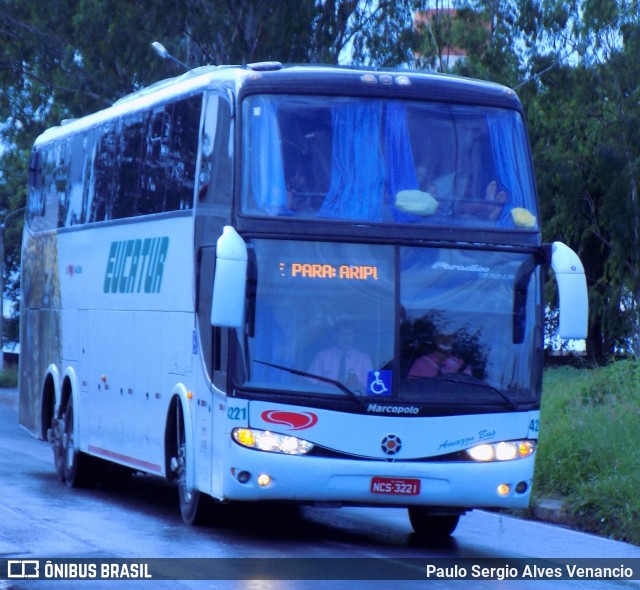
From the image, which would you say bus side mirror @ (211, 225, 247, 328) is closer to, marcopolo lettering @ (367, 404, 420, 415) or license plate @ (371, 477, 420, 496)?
marcopolo lettering @ (367, 404, 420, 415)

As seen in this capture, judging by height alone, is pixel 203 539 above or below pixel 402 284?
below

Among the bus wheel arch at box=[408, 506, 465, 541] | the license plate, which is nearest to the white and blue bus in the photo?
the license plate

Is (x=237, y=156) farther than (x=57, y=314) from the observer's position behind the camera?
No

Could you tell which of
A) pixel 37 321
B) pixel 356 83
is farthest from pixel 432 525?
pixel 37 321

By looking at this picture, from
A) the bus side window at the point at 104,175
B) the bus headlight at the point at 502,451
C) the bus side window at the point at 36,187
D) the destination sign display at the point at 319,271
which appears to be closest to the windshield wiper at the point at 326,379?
the destination sign display at the point at 319,271

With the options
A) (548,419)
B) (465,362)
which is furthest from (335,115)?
(548,419)

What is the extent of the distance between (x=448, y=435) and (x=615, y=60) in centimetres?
3384

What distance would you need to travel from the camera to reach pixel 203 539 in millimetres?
11664

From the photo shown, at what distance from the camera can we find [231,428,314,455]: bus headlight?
11016 millimetres

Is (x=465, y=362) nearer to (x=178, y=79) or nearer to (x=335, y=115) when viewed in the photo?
(x=335, y=115)

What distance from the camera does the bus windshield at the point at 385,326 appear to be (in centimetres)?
1109

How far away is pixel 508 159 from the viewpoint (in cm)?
1185

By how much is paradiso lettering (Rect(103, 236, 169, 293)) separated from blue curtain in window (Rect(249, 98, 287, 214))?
214 centimetres

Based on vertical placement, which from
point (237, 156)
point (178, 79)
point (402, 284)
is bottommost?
point (402, 284)
